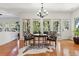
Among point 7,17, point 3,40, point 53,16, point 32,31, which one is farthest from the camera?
point 7,17

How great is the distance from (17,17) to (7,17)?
106 centimetres

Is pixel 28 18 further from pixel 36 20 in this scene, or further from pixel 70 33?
pixel 70 33

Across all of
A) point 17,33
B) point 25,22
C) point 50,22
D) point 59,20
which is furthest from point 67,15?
point 17,33

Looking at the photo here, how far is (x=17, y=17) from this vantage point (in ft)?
33.2

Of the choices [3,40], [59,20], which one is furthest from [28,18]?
[3,40]

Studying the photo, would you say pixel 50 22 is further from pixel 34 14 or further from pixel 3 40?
pixel 3 40

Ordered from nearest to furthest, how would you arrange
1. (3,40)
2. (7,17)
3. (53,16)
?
1. (3,40)
2. (53,16)
3. (7,17)

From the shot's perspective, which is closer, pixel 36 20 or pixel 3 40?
pixel 3 40

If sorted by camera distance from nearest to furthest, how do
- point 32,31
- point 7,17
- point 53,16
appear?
point 32,31 → point 53,16 → point 7,17

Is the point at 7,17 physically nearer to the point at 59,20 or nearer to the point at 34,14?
the point at 34,14

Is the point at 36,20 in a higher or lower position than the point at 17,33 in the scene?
higher

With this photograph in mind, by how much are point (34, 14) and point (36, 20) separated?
0.48 meters

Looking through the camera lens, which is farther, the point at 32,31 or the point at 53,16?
the point at 53,16

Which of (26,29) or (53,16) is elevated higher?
(53,16)
